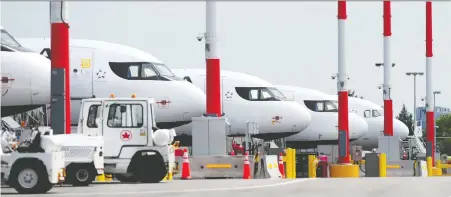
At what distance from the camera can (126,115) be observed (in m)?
25.2

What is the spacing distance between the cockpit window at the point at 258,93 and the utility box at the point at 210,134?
42.1ft

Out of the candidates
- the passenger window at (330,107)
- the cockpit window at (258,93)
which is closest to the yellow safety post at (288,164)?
the cockpit window at (258,93)

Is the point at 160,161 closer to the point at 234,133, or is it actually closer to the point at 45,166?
the point at 45,166

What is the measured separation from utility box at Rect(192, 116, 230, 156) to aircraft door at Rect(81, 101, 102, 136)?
8306mm

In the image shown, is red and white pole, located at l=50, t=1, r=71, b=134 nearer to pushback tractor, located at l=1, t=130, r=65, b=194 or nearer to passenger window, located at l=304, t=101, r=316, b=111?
pushback tractor, located at l=1, t=130, r=65, b=194

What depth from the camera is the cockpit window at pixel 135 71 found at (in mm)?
34594

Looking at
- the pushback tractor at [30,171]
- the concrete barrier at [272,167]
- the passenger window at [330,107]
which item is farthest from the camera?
the passenger window at [330,107]

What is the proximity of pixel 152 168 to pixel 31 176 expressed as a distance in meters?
5.52

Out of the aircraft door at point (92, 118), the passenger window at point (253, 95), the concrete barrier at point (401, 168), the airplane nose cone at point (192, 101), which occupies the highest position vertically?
the passenger window at point (253, 95)

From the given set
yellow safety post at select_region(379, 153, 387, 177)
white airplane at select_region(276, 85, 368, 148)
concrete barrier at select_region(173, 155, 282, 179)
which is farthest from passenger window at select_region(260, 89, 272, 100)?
concrete barrier at select_region(173, 155, 282, 179)

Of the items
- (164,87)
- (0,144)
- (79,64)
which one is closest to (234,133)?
(164,87)

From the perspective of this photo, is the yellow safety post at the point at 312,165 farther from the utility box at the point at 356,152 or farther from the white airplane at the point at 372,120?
the white airplane at the point at 372,120

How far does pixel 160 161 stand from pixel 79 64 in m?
10.0

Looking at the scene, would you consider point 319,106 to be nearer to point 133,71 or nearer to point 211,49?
point 133,71
